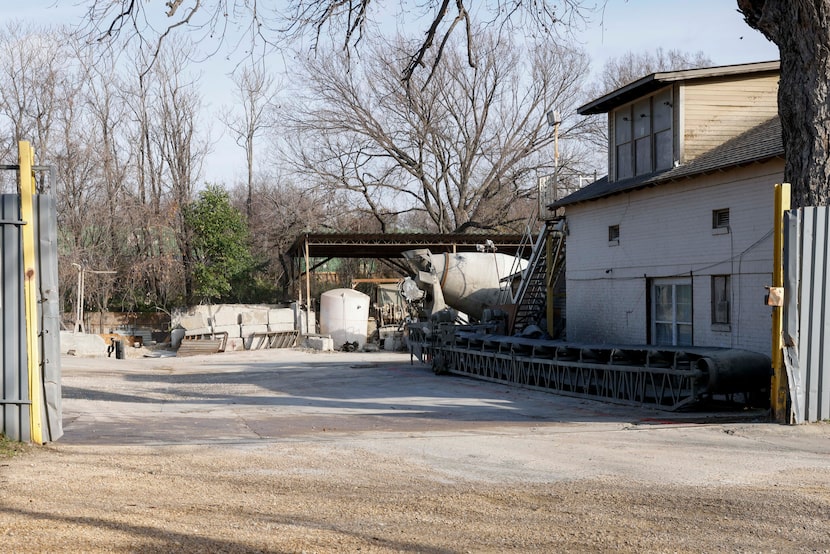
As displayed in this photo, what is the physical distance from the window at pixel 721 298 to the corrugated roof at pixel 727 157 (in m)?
2.30

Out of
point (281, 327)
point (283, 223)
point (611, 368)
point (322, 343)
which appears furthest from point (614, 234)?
point (283, 223)

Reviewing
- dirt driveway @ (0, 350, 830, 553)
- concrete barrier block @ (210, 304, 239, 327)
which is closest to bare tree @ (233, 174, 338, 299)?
concrete barrier block @ (210, 304, 239, 327)

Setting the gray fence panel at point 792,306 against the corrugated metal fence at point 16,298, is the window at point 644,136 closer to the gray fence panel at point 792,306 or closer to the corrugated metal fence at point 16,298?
the gray fence panel at point 792,306

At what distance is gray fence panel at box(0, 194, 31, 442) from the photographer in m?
9.38

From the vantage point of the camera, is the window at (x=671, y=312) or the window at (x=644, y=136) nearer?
the window at (x=671, y=312)

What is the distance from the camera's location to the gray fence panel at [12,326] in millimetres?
9383

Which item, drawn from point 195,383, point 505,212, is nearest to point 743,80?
point 195,383

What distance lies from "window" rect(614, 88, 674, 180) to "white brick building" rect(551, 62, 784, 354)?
0.10 ft

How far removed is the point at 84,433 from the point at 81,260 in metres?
33.1

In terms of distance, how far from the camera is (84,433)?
12.1 metres

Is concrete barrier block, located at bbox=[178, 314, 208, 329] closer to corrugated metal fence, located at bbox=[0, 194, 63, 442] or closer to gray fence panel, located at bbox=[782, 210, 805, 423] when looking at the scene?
corrugated metal fence, located at bbox=[0, 194, 63, 442]

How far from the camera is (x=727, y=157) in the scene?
60.0 feet

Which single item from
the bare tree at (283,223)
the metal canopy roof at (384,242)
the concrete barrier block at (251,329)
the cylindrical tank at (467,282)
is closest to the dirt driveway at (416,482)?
the cylindrical tank at (467,282)

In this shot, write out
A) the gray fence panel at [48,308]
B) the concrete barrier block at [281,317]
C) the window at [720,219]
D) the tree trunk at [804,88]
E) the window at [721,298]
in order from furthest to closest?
1. the concrete barrier block at [281,317]
2. the window at [720,219]
3. the window at [721,298]
4. the tree trunk at [804,88]
5. the gray fence panel at [48,308]
